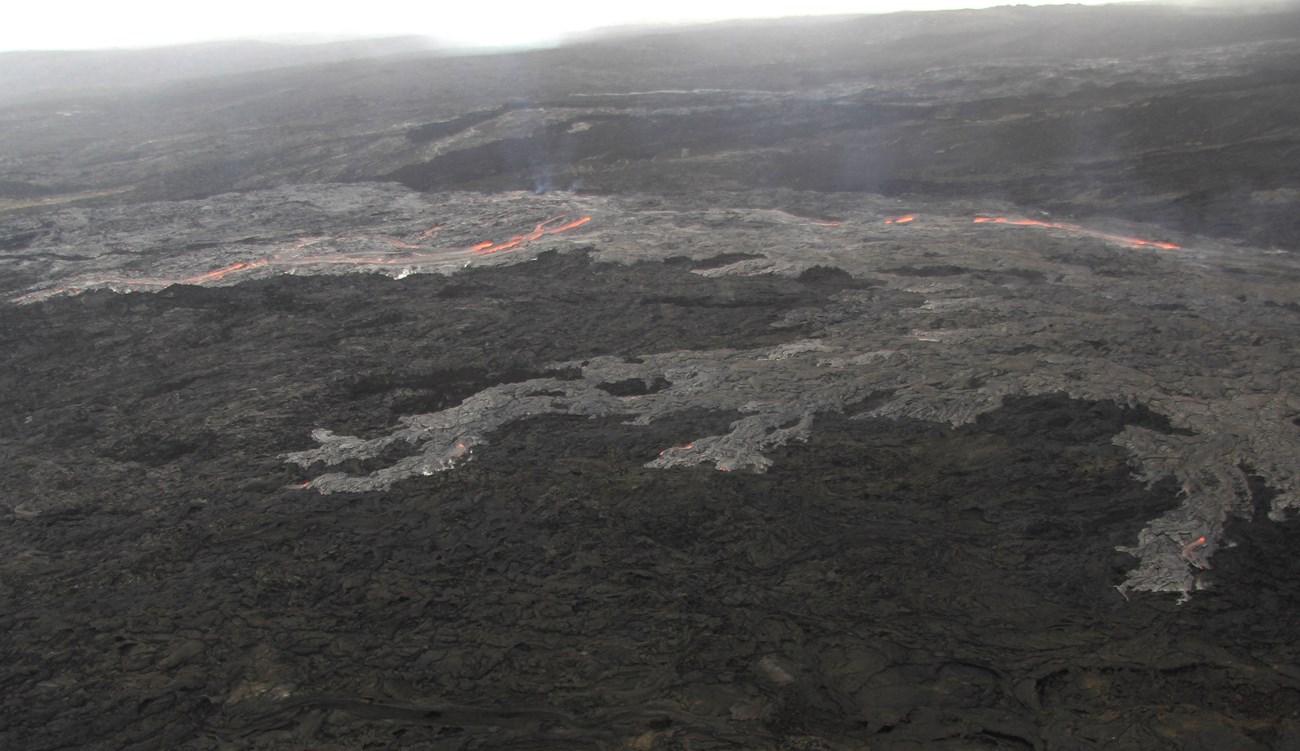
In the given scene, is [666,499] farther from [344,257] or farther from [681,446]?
[344,257]

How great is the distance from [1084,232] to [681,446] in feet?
21.9

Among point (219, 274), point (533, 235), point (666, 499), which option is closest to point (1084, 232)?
point (533, 235)

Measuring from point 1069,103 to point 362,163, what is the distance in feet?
37.0

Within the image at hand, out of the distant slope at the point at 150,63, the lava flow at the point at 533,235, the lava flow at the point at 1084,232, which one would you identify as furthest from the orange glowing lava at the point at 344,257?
the distant slope at the point at 150,63

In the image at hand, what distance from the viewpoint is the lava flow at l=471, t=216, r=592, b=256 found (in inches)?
419

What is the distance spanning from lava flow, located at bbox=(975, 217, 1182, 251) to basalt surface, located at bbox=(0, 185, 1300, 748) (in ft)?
0.48

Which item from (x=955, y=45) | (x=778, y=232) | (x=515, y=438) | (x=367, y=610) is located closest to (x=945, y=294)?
(x=778, y=232)

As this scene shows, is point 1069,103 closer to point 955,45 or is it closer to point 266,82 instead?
point 955,45

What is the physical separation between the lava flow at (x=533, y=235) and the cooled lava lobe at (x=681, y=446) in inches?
4.2

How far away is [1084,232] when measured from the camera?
10.4 metres

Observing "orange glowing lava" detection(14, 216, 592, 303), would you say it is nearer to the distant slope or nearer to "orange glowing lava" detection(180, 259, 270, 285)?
"orange glowing lava" detection(180, 259, 270, 285)

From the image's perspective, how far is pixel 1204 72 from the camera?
47.5 ft

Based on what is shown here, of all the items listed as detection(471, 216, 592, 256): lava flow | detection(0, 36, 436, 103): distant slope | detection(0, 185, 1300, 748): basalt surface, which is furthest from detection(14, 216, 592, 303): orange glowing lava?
detection(0, 36, 436, 103): distant slope

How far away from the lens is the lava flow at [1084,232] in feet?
32.5
